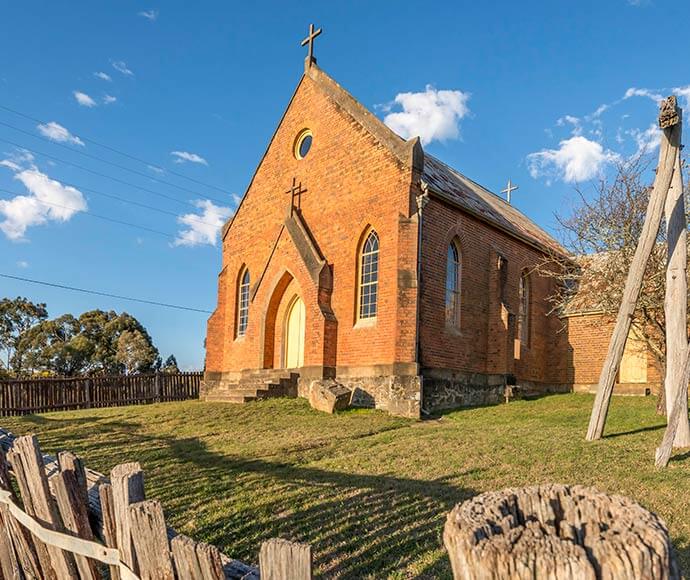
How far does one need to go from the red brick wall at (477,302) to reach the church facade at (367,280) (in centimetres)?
6

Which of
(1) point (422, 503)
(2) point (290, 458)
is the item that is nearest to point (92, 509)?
(1) point (422, 503)

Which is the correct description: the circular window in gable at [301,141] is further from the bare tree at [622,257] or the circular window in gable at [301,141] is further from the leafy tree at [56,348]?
the leafy tree at [56,348]

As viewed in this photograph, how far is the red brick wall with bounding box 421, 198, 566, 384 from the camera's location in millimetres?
16969

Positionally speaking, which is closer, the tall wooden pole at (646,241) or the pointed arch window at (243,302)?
the tall wooden pole at (646,241)

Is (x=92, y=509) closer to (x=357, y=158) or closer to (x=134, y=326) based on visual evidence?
(x=357, y=158)

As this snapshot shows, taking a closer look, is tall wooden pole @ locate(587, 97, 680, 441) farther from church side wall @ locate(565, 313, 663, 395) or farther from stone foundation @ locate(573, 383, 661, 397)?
church side wall @ locate(565, 313, 663, 395)

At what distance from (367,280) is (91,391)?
41.5 feet

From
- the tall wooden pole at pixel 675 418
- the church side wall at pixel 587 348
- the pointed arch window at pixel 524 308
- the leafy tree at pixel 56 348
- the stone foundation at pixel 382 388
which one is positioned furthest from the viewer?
the leafy tree at pixel 56 348

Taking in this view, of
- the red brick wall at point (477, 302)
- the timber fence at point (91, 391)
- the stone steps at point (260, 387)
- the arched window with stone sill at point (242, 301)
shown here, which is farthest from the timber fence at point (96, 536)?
the timber fence at point (91, 391)

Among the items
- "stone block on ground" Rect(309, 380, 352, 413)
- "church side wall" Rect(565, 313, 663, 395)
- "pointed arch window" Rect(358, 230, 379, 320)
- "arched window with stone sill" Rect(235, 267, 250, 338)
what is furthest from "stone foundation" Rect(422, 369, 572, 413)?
"arched window with stone sill" Rect(235, 267, 250, 338)

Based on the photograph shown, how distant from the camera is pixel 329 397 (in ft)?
49.7

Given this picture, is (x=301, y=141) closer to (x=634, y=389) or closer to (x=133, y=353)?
(x=634, y=389)

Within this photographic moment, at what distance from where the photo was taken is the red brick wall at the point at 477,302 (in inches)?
668

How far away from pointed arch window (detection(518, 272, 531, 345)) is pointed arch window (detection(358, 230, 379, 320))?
725 cm
